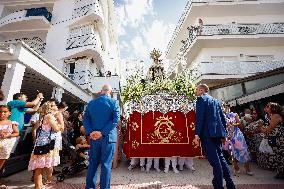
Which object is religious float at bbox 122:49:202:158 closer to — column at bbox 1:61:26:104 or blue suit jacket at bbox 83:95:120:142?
blue suit jacket at bbox 83:95:120:142

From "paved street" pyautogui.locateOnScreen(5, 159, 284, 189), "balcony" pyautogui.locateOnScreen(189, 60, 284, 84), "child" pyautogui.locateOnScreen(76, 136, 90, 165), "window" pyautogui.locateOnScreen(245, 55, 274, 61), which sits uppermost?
"window" pyautogui.locateOnScreen(245, 55, 274, 61)

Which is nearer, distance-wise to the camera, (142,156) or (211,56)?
(142,156)

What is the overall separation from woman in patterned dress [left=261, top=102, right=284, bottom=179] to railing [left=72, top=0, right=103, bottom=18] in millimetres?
16310

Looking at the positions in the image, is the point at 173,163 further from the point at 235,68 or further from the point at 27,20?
the point at 27,20

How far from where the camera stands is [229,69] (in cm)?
1641

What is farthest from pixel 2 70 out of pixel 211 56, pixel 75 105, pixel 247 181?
pixel 211 56

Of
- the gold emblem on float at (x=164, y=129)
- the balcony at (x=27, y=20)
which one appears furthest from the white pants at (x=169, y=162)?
the balcony at (x=27, y=20)

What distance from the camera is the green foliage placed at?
6.90 m

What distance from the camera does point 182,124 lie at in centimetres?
646

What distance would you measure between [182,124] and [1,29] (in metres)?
18.8

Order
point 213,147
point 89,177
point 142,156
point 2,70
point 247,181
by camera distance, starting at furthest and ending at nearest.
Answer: point 2,70 → point 142,156 → point 247,181 → point 213,147 → point 89,177

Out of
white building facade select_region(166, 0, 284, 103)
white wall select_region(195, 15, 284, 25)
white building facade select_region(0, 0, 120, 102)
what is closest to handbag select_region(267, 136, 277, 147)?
white building facade select_region(166, 0, 284, 103)

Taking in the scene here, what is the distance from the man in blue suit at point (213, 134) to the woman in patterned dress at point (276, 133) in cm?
183

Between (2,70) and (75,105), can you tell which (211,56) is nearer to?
(75,105)
